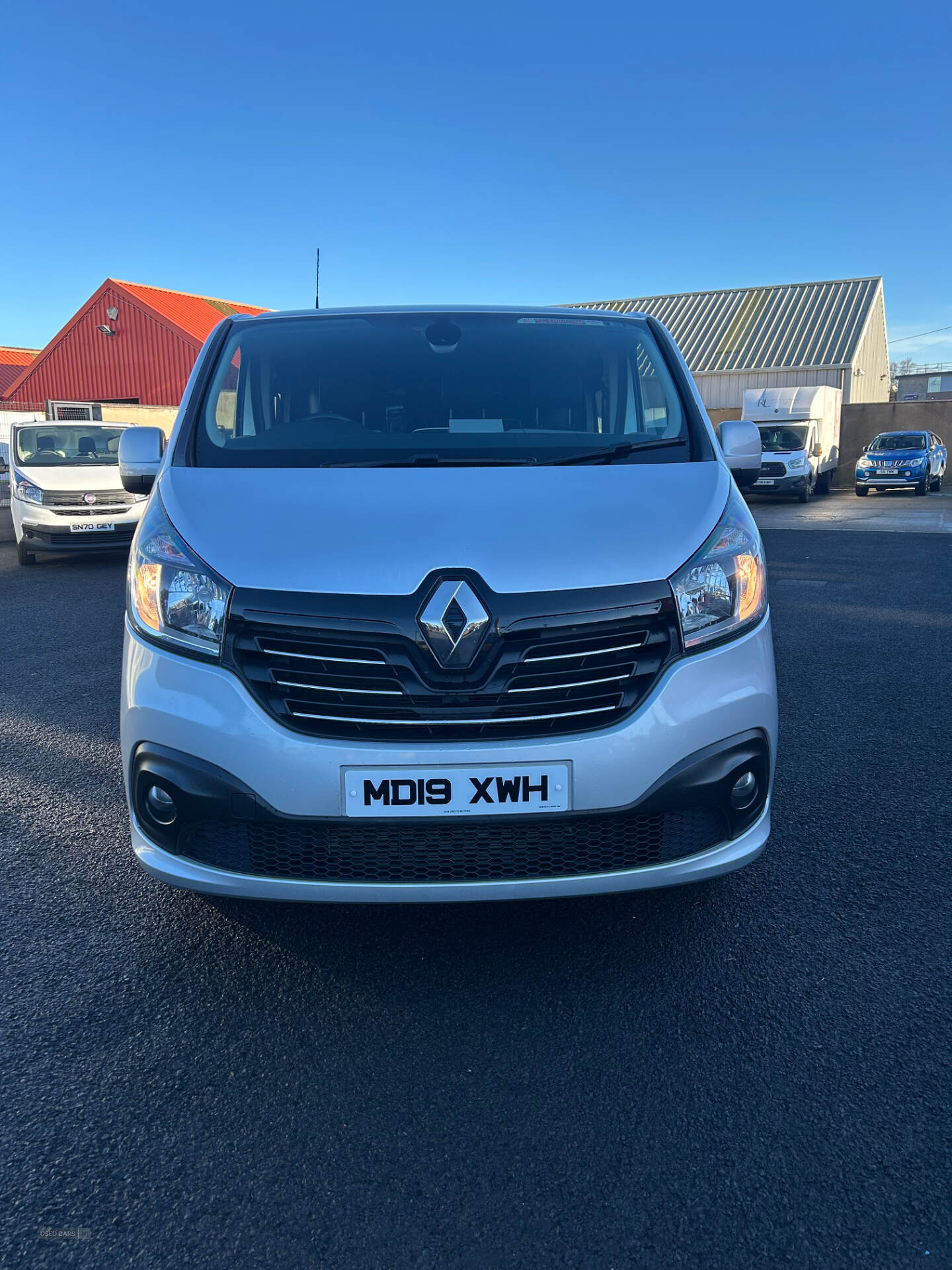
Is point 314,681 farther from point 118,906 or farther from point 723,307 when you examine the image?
point 723,307

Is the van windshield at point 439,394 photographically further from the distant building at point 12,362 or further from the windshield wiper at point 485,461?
the distant building at point 12,362

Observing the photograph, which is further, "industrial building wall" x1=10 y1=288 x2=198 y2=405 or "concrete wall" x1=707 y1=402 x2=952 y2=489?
"industrial building wall" x1=10 y1=288 x2=198 y2=405

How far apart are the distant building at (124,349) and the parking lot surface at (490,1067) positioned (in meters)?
33.1

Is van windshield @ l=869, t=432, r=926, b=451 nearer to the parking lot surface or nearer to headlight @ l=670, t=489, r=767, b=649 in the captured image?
the parking lot surface

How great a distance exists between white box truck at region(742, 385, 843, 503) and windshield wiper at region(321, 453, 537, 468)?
1922 centimetres

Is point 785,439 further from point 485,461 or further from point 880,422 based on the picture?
point 485,461

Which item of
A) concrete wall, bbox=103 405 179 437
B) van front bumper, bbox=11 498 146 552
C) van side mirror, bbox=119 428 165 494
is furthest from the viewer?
concrete wall, bbox=103 405 179 437

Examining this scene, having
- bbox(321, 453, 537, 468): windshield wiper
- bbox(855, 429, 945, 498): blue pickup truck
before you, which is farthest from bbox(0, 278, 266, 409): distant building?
bbox(321, 453, 537, 468): windshield wiper

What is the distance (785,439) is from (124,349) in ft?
80.1

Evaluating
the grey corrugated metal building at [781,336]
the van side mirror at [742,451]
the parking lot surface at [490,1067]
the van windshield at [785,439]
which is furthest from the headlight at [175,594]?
the grey corrugated metal building at [781,336]

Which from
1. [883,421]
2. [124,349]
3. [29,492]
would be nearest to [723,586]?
[29,492]

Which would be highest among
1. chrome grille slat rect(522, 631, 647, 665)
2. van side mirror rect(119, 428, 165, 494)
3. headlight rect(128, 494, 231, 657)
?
van side mirror rect(119, 428, 165, 494)

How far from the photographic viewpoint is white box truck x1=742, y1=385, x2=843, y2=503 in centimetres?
2130

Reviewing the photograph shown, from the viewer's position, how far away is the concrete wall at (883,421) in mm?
28578
